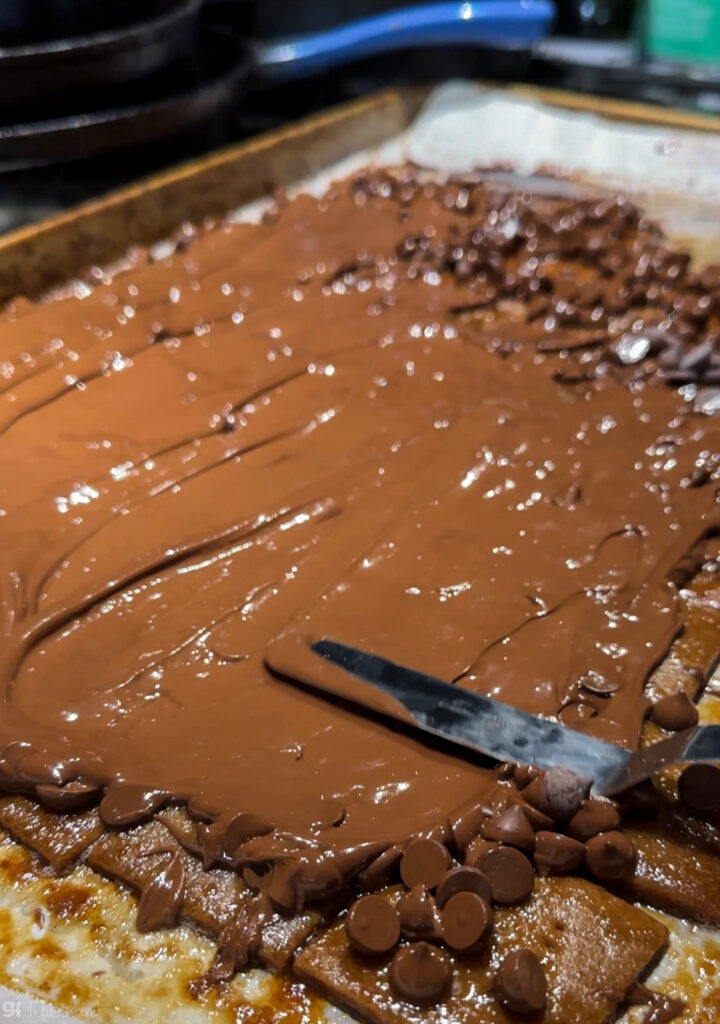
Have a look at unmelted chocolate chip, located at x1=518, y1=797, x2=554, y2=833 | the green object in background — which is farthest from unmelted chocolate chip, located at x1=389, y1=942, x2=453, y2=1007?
the green object in background

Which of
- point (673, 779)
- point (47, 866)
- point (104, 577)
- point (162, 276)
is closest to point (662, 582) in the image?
point (673, 779)

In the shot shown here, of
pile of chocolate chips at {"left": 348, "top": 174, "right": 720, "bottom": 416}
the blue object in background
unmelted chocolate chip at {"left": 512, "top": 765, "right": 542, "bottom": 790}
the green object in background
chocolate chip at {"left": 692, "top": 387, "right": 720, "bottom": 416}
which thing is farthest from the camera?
the green object in background

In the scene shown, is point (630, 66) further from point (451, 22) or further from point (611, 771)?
point (611, 771)

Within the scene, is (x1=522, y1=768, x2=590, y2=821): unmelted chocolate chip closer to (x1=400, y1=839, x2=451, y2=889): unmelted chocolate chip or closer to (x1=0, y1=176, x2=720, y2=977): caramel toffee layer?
(x1=0, y1=176, x2=720, y2=977): caramel toffee layer

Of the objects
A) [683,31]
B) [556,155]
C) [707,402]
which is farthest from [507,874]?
[683,31]

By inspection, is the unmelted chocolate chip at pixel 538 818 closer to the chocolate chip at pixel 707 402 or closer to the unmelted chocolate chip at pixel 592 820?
the unmelted chocolate chip at pixel 592 820
